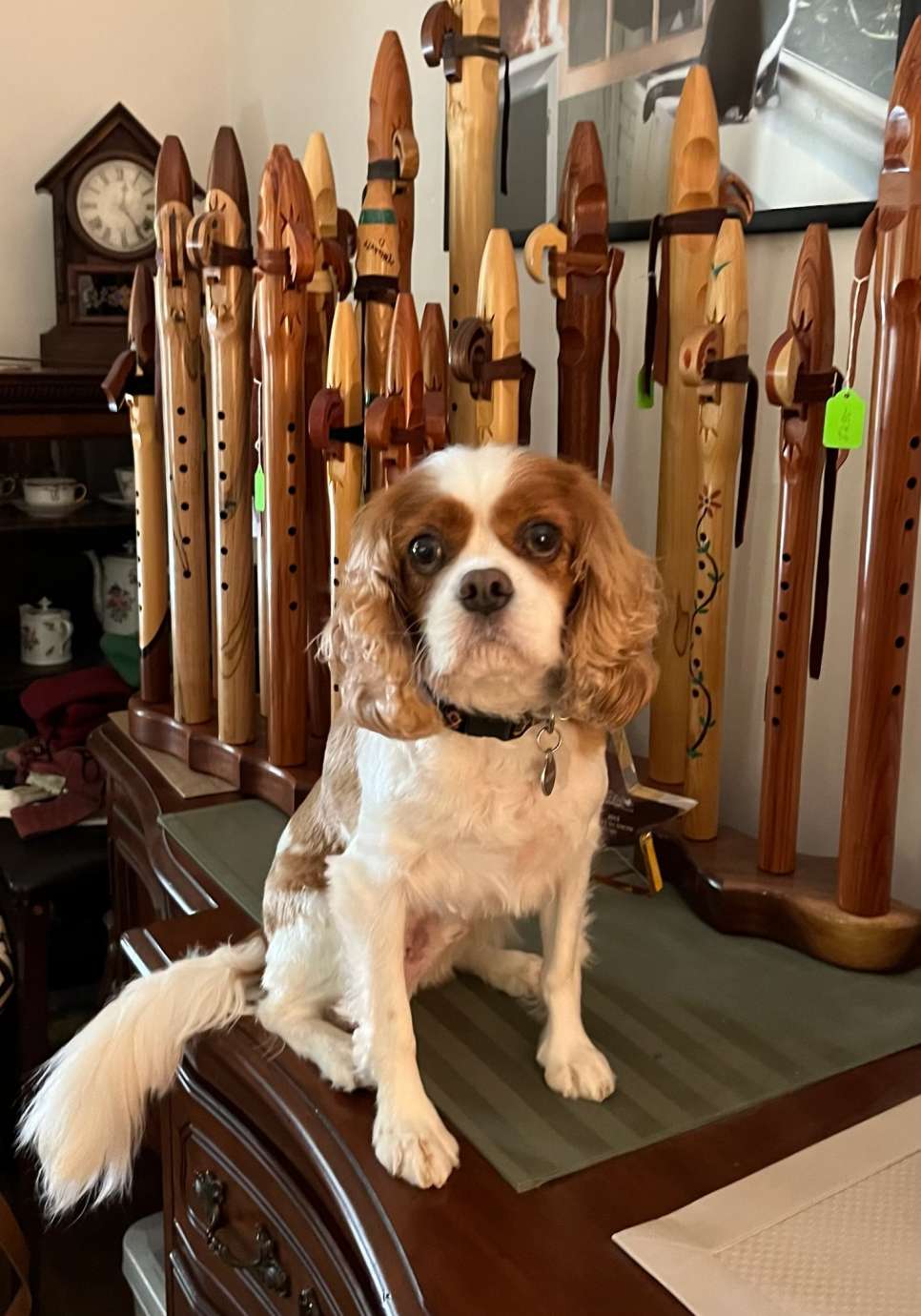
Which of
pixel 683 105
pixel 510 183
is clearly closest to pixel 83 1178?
pixel 683 105

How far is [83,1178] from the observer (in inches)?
33.4

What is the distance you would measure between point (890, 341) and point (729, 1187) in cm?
57

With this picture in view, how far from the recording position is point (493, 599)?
2.25ft

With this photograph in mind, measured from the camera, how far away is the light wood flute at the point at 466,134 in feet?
3.56

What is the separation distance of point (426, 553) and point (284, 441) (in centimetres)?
49

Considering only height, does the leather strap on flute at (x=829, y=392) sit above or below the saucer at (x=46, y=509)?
above

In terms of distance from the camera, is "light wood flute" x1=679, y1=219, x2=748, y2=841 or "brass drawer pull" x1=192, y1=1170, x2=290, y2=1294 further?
"light wood flute" x1=679, y1=219, x2=748, y2=841

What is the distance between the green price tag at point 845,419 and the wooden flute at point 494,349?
10.5 inches

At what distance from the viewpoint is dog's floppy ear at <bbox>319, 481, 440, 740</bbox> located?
0.74 meters

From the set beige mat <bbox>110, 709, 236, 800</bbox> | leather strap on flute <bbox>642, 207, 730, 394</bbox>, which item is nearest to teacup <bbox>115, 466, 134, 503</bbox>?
beige mat <bbox>110, 709, 236, 800</bbox>

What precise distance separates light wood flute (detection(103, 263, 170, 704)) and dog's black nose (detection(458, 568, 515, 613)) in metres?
0.80

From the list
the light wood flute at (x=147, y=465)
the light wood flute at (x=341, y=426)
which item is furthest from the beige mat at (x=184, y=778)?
the light wood flute at (x=341, y=426)

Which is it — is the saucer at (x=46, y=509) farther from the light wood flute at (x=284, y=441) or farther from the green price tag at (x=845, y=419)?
the green price tag at (x=845, y=419)
